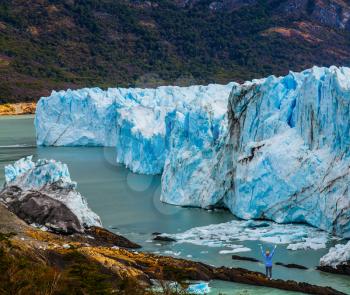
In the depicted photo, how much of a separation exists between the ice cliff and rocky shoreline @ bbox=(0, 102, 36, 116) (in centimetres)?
4893

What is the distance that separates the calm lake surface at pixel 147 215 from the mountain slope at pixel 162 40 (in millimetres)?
45157

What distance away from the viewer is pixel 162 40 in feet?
304

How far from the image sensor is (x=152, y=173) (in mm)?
26438

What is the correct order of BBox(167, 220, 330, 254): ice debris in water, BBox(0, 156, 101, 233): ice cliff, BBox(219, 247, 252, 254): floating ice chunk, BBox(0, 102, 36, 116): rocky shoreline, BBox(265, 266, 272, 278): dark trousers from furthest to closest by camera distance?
1. BBox(0, 102, 36, 116): rocky shoreline
2. BBox(0, 156, 101, 233): ice cliff
3. BBox(167, 220, 330, 254): ice debris in water
4. BBox(219, 247, 252, 254): floating ice chunk
5. BBox(265, 266, 272, 278): dark trousers

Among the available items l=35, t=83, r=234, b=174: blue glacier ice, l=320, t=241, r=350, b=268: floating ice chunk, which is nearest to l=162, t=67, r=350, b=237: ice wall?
l=320, t=241, r=350, b=268: floating ice chunk

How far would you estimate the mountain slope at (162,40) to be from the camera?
82.4 m

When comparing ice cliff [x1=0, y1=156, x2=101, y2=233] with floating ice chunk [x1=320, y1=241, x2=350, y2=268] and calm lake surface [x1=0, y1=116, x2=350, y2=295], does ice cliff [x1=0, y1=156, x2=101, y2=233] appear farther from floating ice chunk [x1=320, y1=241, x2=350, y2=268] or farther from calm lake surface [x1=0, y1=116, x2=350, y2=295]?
floating ice chunk [x1=320, y1=241, x2=350, y2=268]

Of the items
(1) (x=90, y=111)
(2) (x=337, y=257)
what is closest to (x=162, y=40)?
(1) (x=90, y=111)

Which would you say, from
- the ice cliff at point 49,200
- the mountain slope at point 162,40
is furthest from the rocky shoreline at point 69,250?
the mountain slope at point 162,40

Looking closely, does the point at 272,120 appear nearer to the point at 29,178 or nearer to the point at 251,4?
the point at 29,178

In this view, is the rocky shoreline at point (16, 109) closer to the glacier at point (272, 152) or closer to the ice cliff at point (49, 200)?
the glacier at point (272, 152)

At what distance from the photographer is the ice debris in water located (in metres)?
15.5

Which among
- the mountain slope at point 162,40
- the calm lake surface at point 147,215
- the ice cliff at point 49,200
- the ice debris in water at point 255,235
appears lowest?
the calm lake surface at point 147,215

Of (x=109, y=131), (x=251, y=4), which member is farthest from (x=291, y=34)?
(x=109, y=131)
